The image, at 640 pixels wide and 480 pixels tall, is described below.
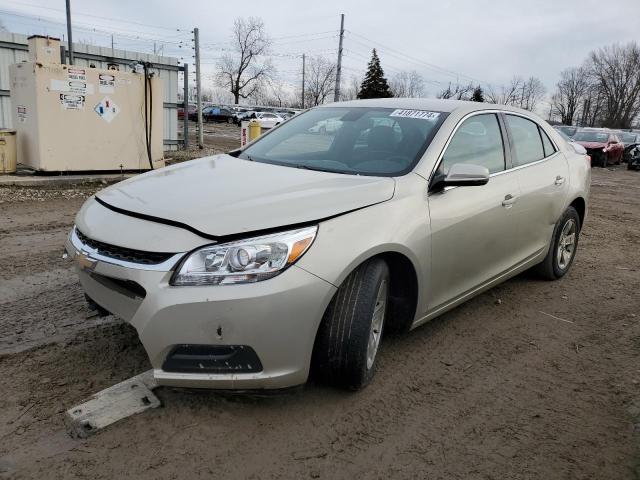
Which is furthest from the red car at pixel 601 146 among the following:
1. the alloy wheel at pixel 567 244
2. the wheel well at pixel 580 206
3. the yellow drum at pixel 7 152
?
the yellow drum at pixel 7 152

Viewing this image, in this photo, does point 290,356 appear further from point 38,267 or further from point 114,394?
point 38,267

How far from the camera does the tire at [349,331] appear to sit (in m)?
2.68

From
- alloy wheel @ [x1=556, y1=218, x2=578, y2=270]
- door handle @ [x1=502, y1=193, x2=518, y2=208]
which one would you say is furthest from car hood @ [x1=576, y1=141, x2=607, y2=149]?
door handle @ [x1=502, y1=193, x2=518, y2=208]

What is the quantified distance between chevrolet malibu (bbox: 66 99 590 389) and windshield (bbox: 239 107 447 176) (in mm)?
15

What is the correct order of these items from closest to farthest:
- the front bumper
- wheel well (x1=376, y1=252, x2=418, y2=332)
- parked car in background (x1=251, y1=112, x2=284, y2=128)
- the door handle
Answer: the front bumper, wheel well (x1=376, y1=252, x2=418, y2=332), the door handle, parked car in background (x1=251, y1=112, x2=284, y2=128)

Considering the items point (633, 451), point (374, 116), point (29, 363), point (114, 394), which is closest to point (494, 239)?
point (374, 116)

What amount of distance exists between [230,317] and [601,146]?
23385 mm

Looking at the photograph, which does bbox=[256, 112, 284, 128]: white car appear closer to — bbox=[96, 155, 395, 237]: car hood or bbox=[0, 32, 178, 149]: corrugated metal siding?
bbox=[96, 155, 395, 237]: car hood

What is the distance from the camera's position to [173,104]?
15492 mm

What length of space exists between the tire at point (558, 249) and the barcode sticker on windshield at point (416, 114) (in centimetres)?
180

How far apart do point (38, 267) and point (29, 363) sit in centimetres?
195

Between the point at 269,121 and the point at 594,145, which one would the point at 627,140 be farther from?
the point at 269,121

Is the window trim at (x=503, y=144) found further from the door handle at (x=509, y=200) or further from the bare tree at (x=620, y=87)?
the bare tree at (x=620, y=87)

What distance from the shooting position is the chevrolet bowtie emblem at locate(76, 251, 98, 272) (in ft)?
8.88
